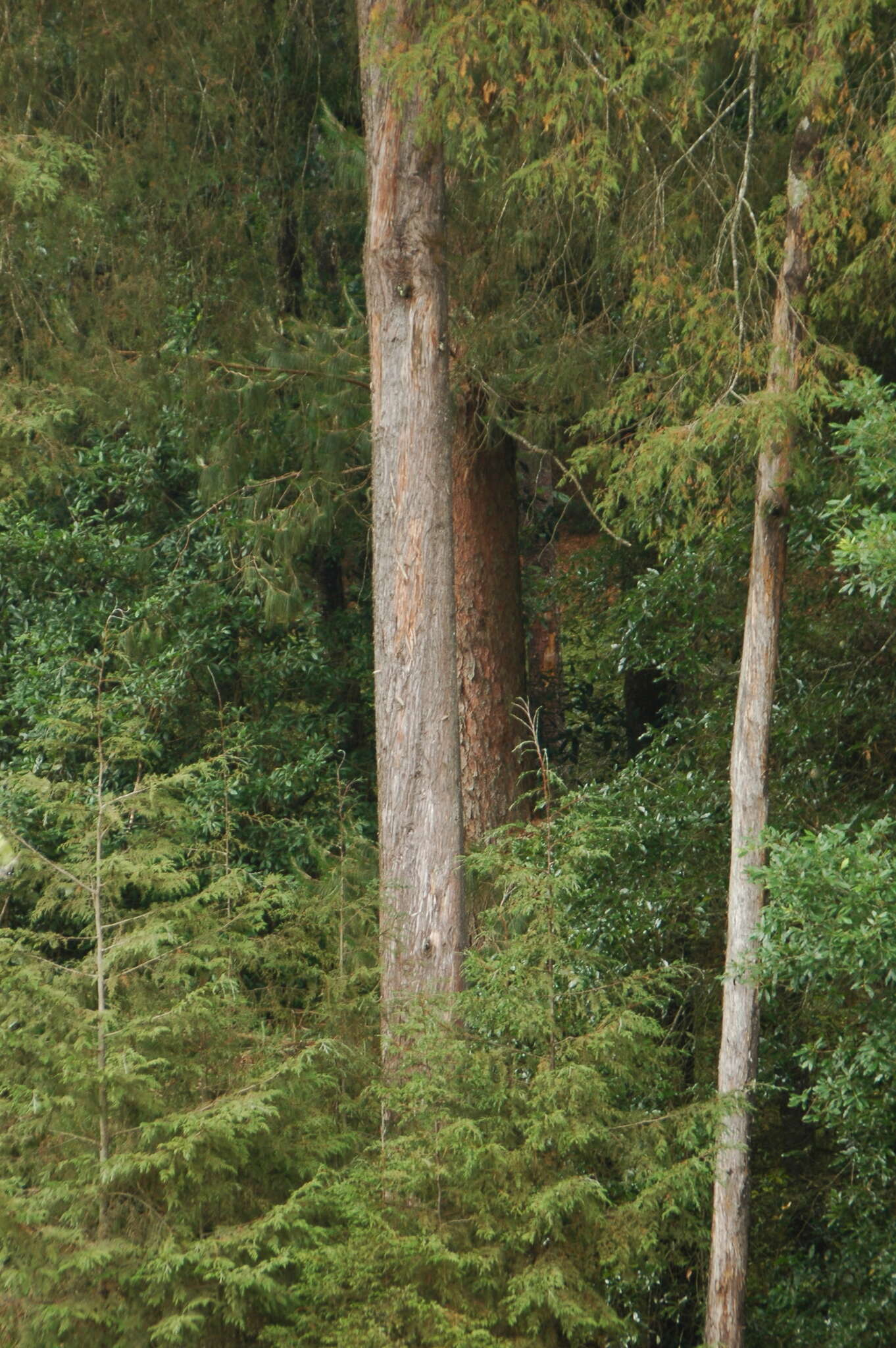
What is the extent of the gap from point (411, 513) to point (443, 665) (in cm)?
76

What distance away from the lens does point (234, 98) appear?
9633 millimetres

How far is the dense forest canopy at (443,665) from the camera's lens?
16.7 feet

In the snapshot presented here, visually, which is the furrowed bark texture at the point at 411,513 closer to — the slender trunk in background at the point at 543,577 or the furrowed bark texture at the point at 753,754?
the furrowed bark texture at the point at 753,754

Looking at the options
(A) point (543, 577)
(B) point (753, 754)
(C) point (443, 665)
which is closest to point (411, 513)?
(C) point (443, 665)

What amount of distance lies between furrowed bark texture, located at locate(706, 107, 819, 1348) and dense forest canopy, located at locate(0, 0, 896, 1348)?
0.06 m

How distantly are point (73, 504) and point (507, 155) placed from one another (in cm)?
507

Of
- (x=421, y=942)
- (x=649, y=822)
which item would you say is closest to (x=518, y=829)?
(x=649, y=822)

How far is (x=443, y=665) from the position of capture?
7.04m

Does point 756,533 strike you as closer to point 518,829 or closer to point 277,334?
point 518,829

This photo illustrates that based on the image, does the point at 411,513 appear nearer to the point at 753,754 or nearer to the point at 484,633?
the point at 753,754

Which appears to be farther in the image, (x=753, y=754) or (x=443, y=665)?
(x=443, y=665)

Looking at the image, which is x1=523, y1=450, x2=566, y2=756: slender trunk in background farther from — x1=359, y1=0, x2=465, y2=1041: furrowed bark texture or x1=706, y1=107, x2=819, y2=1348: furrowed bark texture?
x1=706, y1=107, x2=819, y2=1348: furrowed bark texture

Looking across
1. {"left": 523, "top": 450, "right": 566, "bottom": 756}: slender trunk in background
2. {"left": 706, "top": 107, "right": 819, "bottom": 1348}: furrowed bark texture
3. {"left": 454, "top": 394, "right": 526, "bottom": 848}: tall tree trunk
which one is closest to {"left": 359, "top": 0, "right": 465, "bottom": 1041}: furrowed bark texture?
{"left": 706, "top": 107, "right": 819, "bottom": 1348}: furrowed bark texture

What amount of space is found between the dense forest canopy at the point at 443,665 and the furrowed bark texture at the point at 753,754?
0.21ft
